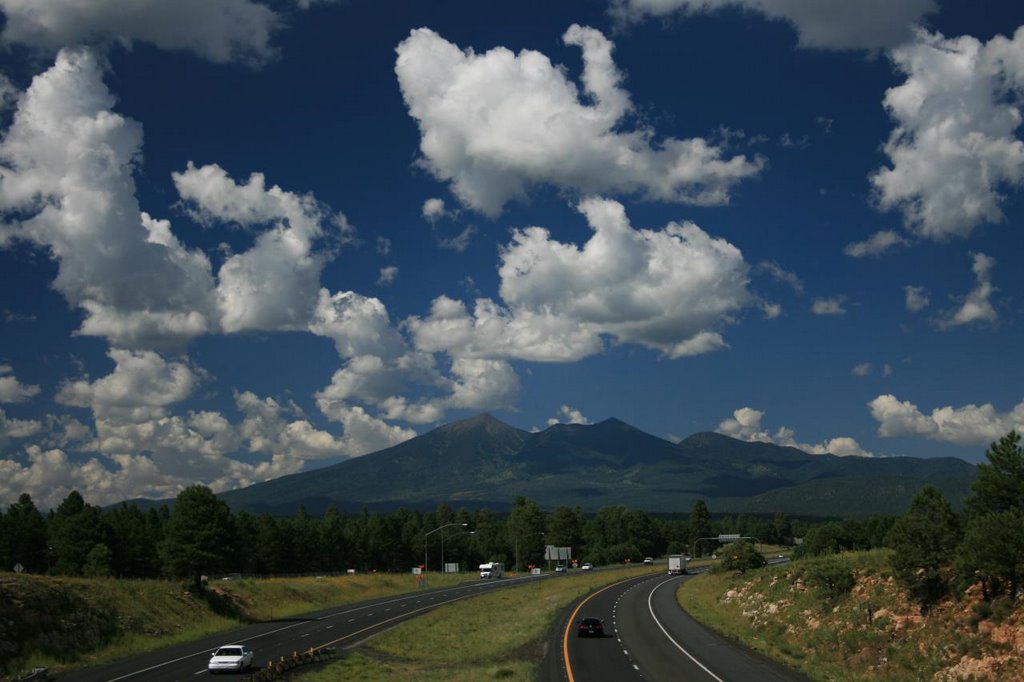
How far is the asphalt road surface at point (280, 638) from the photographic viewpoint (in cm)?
4653

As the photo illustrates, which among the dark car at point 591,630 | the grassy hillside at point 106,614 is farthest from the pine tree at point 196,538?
the dark car at point 591,630

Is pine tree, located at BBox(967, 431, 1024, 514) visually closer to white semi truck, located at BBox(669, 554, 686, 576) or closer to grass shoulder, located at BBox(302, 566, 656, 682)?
grass shoulder, located at BBox(302, 566, 656, 682)

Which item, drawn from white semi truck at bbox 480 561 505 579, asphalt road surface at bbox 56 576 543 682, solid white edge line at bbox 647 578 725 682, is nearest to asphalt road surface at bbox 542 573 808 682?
solid white edge line at bbox 647 578 725 682

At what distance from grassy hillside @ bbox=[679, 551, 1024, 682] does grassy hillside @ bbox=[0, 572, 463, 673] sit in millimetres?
41891

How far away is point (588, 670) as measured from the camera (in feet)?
141

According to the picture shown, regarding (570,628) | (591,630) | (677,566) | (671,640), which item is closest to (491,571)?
(677,566)

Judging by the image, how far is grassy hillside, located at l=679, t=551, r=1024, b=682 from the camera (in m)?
36.6

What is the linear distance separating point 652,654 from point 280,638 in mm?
30249

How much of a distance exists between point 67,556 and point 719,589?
86494 mm

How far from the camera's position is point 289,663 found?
157 feet

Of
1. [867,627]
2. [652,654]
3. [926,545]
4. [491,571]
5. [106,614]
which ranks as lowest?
[491,571]

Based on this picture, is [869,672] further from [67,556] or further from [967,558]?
[67,556]

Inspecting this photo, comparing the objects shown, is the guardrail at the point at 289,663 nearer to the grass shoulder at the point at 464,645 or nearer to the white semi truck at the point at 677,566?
the grass shoulder at the point at 464,645

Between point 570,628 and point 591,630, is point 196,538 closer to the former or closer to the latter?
point 570,628
